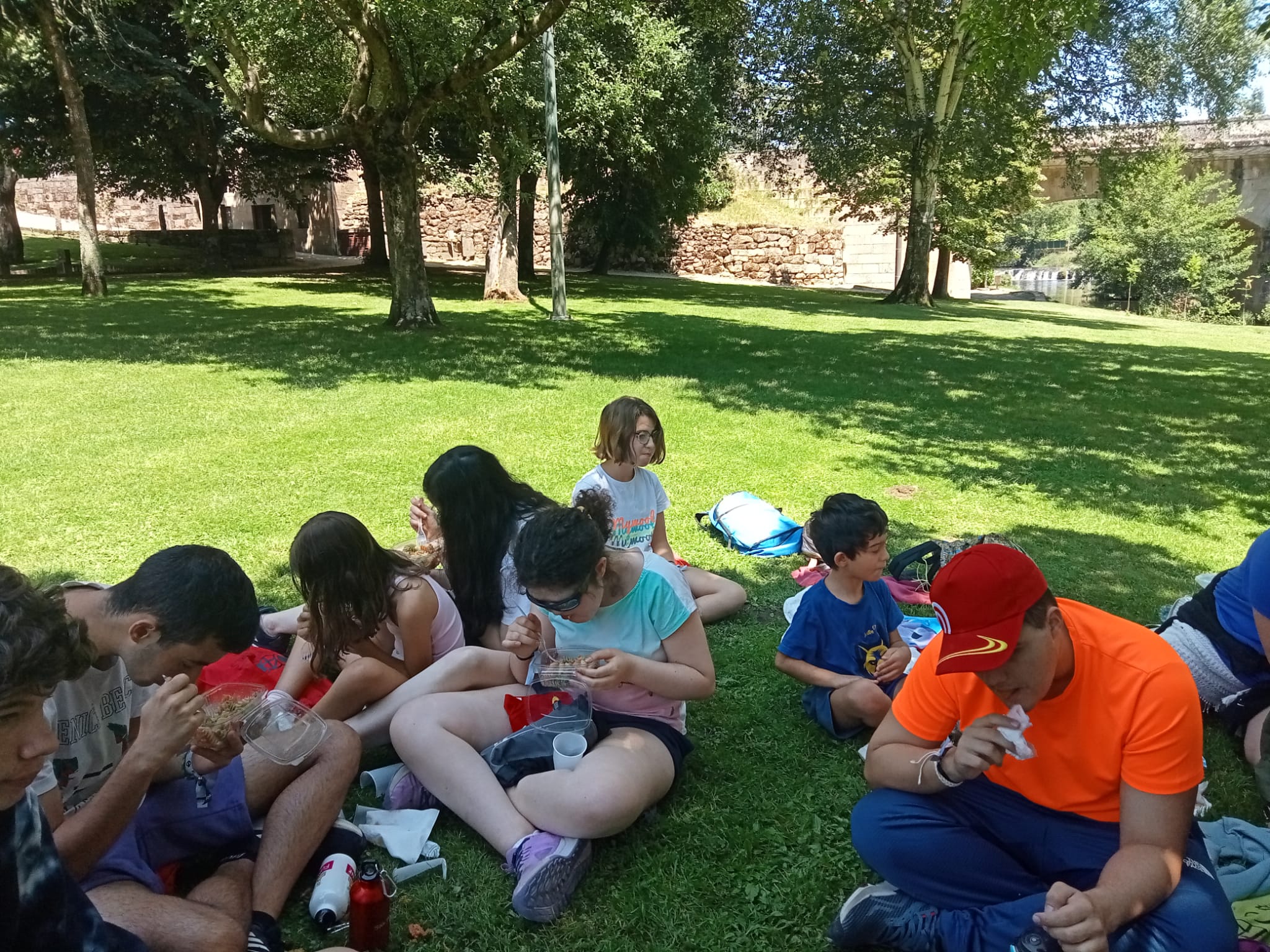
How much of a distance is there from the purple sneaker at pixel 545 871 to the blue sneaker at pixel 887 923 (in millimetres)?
720

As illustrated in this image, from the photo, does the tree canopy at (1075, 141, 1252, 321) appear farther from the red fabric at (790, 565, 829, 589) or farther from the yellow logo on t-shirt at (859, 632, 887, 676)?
the yellow logo on t-shirt at (859, 632, 887, 676)

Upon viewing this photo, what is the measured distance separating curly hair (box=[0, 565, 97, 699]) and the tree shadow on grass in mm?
6160

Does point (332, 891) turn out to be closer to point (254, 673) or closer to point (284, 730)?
point (284, 730)

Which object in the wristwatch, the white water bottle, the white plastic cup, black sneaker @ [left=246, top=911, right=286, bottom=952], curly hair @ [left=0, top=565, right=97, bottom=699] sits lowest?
the white water bottle

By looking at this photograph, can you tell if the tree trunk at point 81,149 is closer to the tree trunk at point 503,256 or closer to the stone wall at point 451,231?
the tree trunk at point 503,256

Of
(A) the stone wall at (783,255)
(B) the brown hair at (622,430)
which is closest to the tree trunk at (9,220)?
(A) the stone wall at (783,255)

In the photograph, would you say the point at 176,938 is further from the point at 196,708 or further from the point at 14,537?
the point at 14,537

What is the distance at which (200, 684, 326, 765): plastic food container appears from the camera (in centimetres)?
252

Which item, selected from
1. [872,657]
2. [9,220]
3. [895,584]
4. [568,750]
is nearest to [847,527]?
[872,657]

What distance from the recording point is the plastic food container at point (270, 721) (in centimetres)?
252

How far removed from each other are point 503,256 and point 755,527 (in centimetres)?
1540

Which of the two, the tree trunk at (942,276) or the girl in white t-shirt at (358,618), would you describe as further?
the tree trunk at (942,276)

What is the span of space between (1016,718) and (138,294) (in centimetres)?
2009

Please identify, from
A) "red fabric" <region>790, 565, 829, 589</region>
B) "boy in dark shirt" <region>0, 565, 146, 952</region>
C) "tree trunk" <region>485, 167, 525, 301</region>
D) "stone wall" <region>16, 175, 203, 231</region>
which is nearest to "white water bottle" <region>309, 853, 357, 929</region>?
Answer: "boy in dark shirt" <region>0, 565, 146, 952</region>
